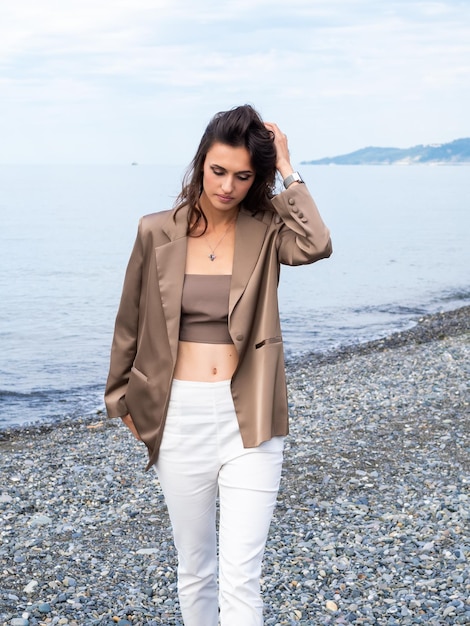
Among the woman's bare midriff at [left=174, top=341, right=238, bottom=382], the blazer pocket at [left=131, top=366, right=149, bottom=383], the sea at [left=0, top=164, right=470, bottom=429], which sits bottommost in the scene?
the sea at [left=0, top=164, right=470, bottom=429]

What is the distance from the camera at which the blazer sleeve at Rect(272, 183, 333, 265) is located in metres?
3.71

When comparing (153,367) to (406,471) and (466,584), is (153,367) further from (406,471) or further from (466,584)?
(406,471)

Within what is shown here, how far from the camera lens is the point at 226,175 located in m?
3.66

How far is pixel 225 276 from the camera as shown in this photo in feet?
12.3

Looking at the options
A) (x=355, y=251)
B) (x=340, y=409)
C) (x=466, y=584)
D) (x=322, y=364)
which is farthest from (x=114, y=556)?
(x=355, y=251)

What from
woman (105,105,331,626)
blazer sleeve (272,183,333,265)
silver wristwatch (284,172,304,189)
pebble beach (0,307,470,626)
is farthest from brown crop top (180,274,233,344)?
pebble beach (0,307,470,626)

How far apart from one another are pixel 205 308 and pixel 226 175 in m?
0.58

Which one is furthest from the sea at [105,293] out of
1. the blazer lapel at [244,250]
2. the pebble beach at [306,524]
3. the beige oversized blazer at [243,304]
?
the blazer lapel at [244,250]

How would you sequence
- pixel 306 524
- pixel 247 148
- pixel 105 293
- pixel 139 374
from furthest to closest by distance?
pixel 105 293
pixel 306 524
pixel 139 374
pixel 247 148

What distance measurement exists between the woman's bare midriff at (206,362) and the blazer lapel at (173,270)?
2.6 inches

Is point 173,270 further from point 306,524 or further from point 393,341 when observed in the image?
point 393,341

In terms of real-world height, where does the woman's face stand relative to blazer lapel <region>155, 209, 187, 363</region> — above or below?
above

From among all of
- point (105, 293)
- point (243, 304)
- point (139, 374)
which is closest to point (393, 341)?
point (105, 293)

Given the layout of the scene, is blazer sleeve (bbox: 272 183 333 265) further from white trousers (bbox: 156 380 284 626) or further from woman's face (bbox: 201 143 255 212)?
white trousers (bbox: 156 380 284 626)
